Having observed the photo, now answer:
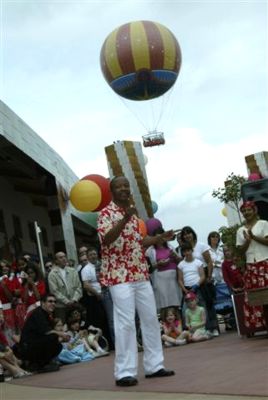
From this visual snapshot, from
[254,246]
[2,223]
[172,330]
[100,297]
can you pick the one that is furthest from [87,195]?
[2,223]

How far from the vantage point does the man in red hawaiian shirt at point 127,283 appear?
5.87m

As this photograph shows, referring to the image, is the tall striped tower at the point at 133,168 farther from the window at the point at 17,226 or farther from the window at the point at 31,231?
the window at the point at 31,231

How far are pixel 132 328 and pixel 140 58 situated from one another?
9860 millimetres

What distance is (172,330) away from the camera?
10211 millimetres

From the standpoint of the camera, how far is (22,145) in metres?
15.5

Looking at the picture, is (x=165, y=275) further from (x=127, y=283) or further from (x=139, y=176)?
(x=127, y=283)

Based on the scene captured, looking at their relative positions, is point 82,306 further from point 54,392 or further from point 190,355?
point 54,392

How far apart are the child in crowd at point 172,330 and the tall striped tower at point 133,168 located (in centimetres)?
455

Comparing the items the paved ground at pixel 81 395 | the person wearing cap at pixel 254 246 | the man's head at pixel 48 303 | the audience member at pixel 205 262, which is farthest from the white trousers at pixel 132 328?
the audience member at pixel 205 262

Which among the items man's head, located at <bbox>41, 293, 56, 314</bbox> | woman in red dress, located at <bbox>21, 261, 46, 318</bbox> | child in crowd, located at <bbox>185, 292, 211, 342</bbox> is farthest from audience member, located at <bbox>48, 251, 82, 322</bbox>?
man's head, located at <bbox>41, 293, 56, 314</bbox>

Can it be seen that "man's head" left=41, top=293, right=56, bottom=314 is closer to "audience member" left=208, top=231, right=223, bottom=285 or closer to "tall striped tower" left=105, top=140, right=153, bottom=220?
"audience member" left=208, top=231, right=223, bottom=285

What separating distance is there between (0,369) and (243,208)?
10.8ft

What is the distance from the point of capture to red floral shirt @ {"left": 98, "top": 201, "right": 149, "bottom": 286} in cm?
599

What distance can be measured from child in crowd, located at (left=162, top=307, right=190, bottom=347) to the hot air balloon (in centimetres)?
635
